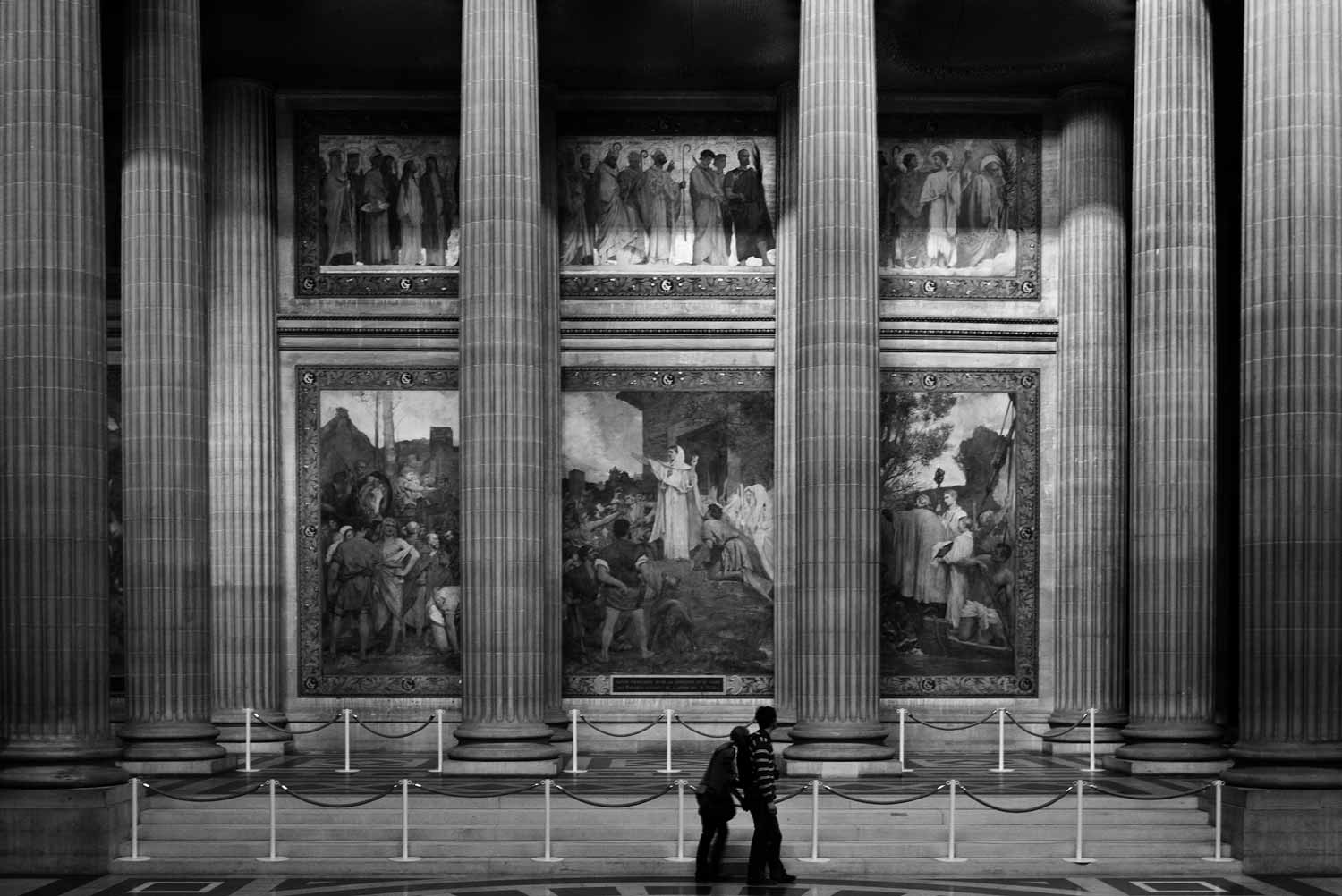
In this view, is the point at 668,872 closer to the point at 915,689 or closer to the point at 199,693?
the point at 199,693

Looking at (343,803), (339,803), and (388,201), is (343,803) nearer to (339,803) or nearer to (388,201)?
(339,803)

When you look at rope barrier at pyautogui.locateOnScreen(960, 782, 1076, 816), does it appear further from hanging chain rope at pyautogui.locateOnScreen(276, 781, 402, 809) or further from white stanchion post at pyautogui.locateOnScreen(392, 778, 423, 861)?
hanging chain rope at pyautogui.locateOnScreen(276, 781, 402, 809)

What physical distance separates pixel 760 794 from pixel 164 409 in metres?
9.56

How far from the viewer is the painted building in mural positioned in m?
22.8

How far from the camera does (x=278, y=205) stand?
28219mm


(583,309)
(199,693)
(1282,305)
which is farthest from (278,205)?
(1282,305)

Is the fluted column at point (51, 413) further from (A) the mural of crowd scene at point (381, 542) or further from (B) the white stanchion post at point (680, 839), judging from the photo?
(A) the mural of crowd scene at point (381, 542)

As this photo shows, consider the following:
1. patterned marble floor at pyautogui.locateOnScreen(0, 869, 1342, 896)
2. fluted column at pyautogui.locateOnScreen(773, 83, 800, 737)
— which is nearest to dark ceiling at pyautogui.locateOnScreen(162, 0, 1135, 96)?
fluted column at pyautogui.locateOnScreen(773, 83, 800, 737)

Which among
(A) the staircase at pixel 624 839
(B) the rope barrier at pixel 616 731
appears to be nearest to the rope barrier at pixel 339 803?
(A) the staircase at pixel 624 839

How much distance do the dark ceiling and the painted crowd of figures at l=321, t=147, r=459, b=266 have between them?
1.24 meters

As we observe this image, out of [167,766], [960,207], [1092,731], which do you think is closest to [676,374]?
[960,207]

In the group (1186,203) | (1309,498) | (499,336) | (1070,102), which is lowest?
(1309,498)

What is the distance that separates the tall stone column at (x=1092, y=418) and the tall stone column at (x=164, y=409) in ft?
42.3

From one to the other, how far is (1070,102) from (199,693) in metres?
16.0
